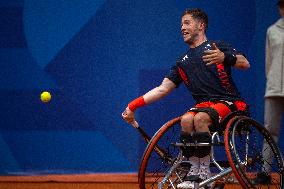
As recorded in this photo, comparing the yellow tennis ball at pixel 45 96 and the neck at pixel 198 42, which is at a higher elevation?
the neck at pixel 198 42

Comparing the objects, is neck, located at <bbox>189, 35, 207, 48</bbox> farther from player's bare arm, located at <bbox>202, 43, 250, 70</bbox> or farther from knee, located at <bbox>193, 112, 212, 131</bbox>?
knee, located at <bbox>193, 112, 212, 131</bbox>

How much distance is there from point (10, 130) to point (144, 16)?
4.74 ft

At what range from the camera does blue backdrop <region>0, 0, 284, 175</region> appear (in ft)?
15.0

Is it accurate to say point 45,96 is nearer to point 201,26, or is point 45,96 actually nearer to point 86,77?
point 86,77

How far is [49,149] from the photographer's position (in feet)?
15.0

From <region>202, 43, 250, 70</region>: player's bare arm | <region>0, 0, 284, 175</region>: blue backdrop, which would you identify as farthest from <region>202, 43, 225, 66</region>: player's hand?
<region>0, 0, 284, 175</region>: blue backdrop

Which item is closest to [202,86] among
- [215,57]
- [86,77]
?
[215,57]

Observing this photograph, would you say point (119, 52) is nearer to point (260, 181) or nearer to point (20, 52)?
point (20, 52)

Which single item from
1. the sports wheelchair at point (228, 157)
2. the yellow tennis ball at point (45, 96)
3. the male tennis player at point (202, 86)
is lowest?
the sports wheelchair at point (228, 157)

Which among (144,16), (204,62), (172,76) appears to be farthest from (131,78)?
(204,62)

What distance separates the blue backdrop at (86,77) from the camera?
4.57m

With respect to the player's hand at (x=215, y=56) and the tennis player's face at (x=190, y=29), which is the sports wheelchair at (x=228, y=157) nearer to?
the player's hand at (x=215, y=56)

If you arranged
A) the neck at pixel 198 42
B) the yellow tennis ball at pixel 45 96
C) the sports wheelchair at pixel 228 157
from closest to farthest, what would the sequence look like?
the sports wheelchair at pixel 228 157 < the neck at pixel 198 42 < the yellow tennis ball at pixel 45 96

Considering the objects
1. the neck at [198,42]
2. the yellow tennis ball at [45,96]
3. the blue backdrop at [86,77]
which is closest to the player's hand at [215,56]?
the neck at [198,42]
